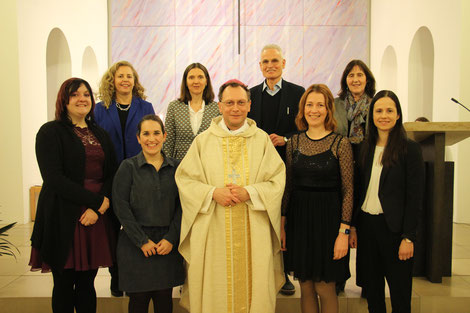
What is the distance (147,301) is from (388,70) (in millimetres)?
7857

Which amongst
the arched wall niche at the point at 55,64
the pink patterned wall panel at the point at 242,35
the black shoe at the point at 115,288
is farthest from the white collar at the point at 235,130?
the pink patterned wall panel at the point at 242,35

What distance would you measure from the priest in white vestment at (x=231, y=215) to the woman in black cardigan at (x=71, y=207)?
540 millimetres

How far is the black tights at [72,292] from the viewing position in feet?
8.01

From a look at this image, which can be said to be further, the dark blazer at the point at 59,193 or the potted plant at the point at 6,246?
→ the dark blazer at the point at 59,193

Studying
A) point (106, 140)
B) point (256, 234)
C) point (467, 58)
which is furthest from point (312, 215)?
point (467, 58)

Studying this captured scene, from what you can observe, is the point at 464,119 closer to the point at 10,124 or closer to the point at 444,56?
the point at 444,56

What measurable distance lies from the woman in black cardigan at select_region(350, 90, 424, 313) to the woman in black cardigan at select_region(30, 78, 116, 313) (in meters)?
1.55

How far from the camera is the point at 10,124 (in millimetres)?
5676

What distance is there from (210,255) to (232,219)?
9.5 inches

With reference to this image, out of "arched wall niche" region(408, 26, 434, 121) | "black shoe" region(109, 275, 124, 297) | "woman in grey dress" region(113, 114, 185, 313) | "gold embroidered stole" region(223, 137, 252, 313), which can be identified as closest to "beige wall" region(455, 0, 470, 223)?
"arched wall niche" region(408, 26, 434, 121)

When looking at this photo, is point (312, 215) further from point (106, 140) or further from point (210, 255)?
point (106, 140)

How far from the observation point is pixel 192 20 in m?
9.03

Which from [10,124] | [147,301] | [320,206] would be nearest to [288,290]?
[320,206]

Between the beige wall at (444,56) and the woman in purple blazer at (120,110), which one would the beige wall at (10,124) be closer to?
the woman in purple blazer at (120,110)
